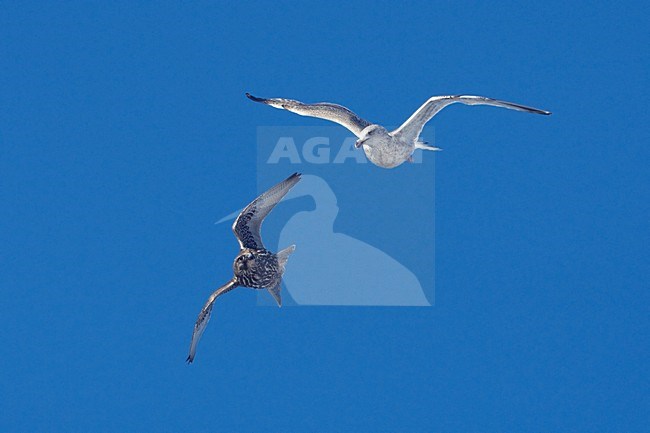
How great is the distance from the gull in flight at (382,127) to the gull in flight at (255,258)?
17.2 inches

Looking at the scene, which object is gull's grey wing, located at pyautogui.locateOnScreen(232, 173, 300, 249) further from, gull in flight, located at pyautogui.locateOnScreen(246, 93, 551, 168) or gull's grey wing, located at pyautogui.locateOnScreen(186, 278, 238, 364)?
gull in flight, located at pyautogui.locateOnScreen(246, 93, 551, 168)

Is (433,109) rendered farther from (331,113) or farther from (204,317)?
(204,317)

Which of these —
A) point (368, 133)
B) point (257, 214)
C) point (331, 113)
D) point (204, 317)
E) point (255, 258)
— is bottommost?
point (204, 317)

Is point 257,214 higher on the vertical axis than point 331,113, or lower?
lower

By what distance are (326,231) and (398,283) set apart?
1.72 ft

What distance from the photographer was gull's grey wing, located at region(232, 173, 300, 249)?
5.21m

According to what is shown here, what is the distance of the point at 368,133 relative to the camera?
4887mm

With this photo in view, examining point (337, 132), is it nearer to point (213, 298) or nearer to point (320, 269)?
point (320, 269)

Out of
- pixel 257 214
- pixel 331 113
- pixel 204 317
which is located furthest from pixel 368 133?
pixel 204 317

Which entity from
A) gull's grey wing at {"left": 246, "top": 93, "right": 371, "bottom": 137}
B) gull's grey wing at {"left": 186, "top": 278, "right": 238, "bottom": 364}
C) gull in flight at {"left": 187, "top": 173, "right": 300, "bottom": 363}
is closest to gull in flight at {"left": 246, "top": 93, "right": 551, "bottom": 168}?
gull's grey wing at {"left": 246, "top": 93, "right": 371, "bottom": 137}

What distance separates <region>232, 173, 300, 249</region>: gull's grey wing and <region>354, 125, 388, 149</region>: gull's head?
600 mm

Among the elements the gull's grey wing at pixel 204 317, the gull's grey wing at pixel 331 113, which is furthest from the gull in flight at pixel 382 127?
the gull's grey wing at pixel 204 317

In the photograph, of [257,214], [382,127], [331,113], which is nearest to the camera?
[382,127]

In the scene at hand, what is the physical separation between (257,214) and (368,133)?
857 millimetres
